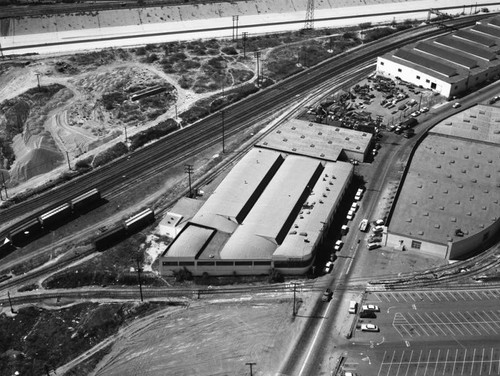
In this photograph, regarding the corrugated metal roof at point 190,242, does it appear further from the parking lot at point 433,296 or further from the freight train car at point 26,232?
the parking lot at point 433,296

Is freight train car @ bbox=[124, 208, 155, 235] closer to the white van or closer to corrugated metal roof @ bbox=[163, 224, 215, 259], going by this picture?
corrugated metal roof @ bbox=[163, 224, 215, 259]

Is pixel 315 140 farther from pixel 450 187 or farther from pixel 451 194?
pixel 451 194

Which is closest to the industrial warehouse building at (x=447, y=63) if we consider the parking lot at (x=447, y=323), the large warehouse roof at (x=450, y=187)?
the large warehouse roof at (x=450, y=187)

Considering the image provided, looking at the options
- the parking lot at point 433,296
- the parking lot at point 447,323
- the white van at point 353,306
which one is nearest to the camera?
the parking lot at point 447,323

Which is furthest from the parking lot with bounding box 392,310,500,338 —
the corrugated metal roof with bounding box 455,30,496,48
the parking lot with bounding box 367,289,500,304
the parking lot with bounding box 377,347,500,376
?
the corrugated metal roof with bounding box 455,30,496,48

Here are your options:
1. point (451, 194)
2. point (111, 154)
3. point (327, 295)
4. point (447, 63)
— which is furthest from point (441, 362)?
point (447, 63)

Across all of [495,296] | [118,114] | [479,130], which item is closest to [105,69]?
[118,114]
